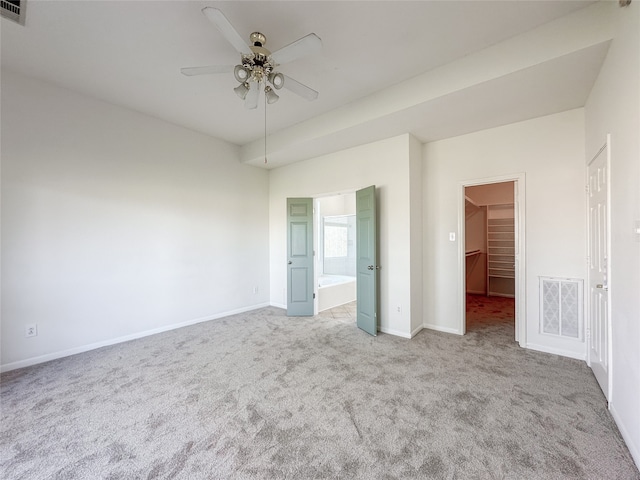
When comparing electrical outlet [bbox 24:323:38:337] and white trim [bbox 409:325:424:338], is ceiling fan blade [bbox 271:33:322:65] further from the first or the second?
electrical outlet [bbox 24:323:38:337]

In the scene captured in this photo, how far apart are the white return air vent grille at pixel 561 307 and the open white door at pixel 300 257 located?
310 cm

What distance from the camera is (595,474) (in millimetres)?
1413

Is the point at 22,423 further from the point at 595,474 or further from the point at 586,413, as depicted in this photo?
the point at 586,413

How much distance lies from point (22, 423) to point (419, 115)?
4.30 meters

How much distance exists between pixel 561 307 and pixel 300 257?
3.47m

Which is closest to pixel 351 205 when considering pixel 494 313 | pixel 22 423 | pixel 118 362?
pixel 494 313

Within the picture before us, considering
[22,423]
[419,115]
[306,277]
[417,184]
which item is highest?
[419,115]

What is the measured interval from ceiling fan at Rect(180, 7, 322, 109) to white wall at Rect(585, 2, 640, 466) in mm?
1903

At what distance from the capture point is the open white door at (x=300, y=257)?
14.9ft

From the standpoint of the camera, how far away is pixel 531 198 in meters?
3.04

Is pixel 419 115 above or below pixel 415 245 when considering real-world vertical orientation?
above

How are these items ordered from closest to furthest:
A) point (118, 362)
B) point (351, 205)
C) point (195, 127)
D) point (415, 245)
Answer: point (118, 362) → point (415, 245) → point (195, 127) → point (351, 205)

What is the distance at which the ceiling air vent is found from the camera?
6.20 ft

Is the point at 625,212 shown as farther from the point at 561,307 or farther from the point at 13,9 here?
the point at 13,9
